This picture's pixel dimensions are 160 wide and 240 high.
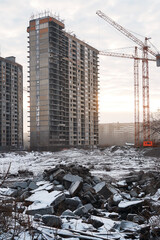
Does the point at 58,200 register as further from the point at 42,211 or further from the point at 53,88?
the point at 53,88

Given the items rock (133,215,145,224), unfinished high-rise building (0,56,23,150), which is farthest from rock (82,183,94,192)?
unfinished high-rise building (0,56,23,150)

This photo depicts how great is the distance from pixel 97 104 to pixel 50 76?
27861 mm

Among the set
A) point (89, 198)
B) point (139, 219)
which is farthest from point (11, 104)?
point (139, 219)

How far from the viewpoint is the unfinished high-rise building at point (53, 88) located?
63.4 m

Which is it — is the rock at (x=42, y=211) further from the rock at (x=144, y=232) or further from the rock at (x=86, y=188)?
the rock at (x=86, y=188)

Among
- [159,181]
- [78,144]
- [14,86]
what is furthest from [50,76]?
[159,181]

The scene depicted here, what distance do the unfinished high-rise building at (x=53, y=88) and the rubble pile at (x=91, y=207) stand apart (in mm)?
48959

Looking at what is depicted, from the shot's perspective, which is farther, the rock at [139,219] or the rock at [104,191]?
the rock at [104,191]

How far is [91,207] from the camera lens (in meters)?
8.20

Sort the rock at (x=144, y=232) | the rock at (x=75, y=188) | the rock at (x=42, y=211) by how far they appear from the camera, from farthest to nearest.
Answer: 1. the rock at (x=75, y=188)
2. the rock at (x=42, y=211)
3. the rock at (x=144, y=232)

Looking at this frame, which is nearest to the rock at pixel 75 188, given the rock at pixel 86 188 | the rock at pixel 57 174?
the rock at pixel 86 188

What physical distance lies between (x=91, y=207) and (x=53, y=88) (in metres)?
57.5

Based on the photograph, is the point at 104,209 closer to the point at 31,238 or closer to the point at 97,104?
the point at 31,238

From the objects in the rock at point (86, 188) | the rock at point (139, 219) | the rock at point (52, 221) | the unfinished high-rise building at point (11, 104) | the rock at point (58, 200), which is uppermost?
the unfinished high-rise building at point (11, 104)
